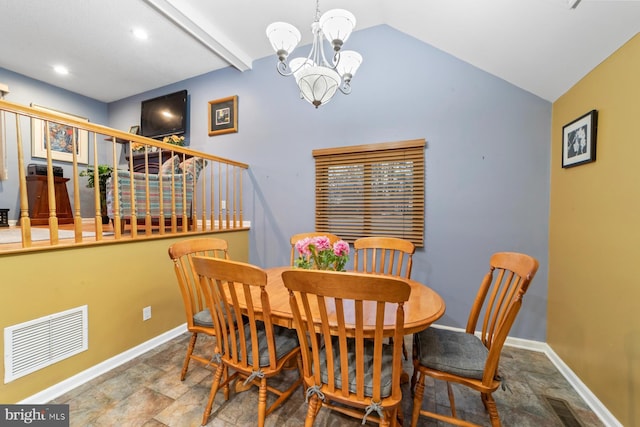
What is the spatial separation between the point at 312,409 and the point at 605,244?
1.98 metres

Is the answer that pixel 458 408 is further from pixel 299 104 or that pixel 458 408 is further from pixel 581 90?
pixel 299 104

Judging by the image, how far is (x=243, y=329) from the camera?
130cm

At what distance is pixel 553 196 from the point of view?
7.06ft

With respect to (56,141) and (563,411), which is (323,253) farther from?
(56,141)

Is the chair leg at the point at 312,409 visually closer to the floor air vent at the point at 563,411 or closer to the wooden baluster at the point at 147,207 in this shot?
the floor air vent at the point at 563,411

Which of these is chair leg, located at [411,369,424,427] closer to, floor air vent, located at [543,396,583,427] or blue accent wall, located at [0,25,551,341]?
floor air vent, located at [543,396,583,427]

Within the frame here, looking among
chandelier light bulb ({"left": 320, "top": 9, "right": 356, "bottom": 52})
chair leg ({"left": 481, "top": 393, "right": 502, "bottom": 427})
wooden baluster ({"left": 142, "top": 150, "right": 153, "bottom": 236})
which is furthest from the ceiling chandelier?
chair leg ({"left": 481, "top": 393, "right": 502, "bottom": 427})

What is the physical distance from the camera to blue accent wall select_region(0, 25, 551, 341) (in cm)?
226

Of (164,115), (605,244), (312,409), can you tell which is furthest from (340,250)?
(164,115)

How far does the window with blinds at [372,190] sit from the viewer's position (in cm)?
259

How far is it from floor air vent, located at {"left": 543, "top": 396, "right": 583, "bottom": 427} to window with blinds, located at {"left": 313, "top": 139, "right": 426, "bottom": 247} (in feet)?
4.54

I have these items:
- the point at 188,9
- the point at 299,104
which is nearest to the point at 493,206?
the point at 299,104

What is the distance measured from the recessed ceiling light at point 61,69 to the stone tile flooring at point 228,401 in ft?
13.9

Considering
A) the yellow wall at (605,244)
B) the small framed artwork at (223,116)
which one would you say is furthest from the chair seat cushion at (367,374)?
the small framed artwork at (223,116)
